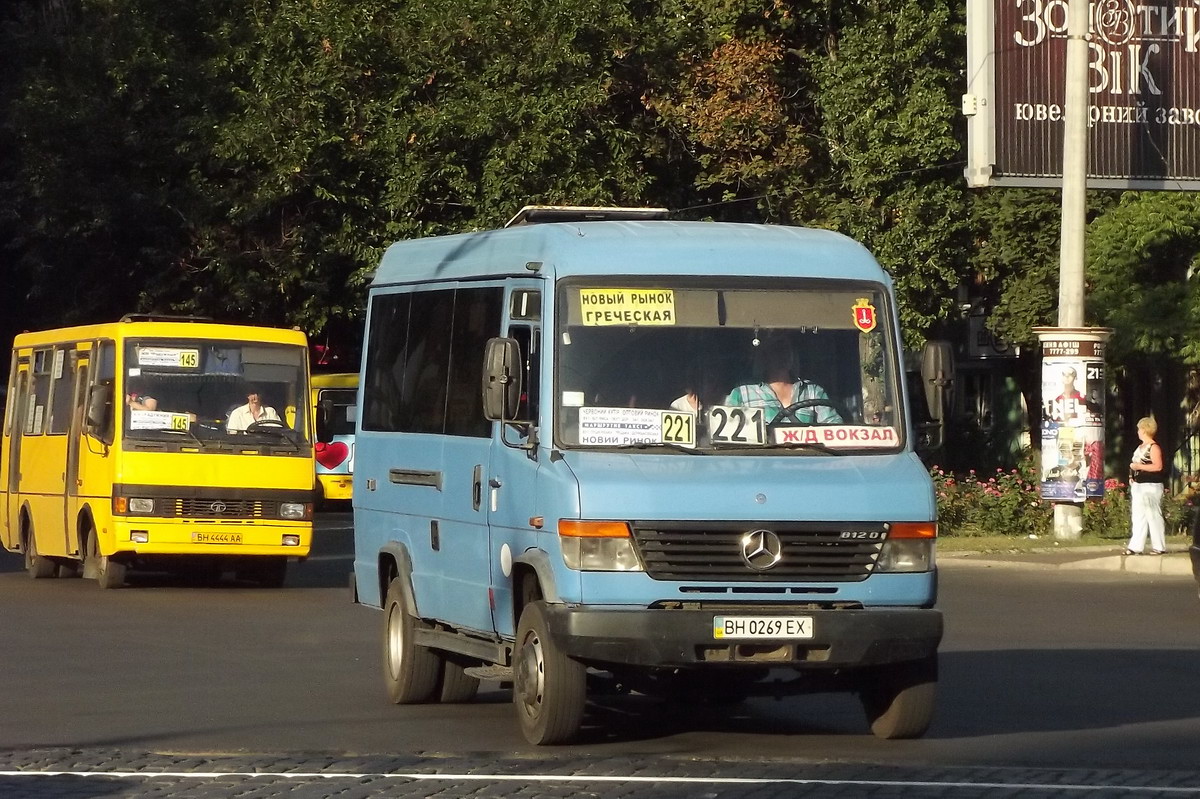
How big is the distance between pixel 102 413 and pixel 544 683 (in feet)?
39.4

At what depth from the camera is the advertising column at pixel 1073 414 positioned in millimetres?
27688

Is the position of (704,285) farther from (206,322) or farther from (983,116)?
(983,116)

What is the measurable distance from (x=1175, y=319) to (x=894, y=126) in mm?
5563

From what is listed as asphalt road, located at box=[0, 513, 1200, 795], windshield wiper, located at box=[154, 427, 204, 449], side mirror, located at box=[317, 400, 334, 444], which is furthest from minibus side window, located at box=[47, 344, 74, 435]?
asphalt road, located at box=[0, 513, 1200, 795]

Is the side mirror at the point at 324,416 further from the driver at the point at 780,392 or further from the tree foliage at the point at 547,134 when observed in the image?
the tree foliage at the point at 547,134

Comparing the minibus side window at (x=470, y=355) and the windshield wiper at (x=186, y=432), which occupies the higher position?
the minibus side window at (x=470, y=355)

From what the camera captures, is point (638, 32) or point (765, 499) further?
point (638, 32)

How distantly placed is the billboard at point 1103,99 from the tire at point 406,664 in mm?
15699

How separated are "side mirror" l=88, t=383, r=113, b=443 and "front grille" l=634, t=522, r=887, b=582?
40.3 feet

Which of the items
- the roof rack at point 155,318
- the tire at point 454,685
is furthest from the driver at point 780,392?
the roof rack at point 155,318

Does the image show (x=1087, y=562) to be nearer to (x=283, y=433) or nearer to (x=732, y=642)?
(x=283, y=433)

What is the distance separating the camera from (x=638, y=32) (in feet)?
117

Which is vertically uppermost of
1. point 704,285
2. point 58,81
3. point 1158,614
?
point 58,81

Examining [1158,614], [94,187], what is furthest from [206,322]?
[94,187]
